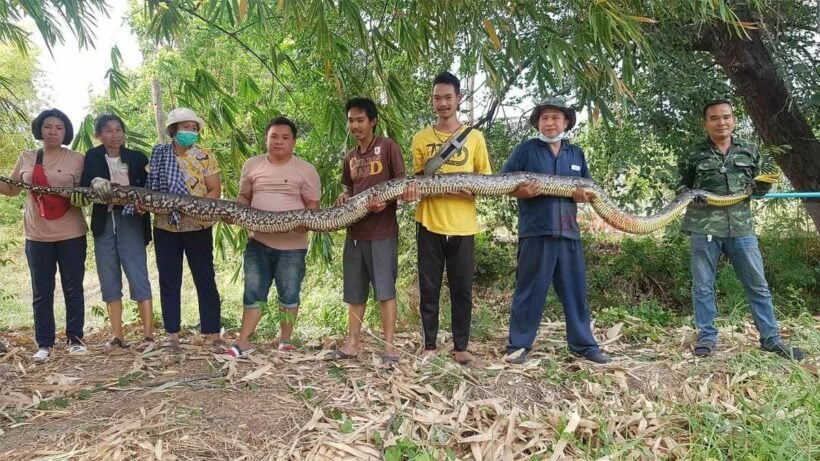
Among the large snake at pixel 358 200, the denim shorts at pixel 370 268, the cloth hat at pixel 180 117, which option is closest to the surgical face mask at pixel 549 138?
the large snake at pixel 358 200

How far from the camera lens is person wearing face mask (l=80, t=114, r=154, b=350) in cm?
437

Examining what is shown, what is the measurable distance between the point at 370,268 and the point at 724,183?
8.80 feet

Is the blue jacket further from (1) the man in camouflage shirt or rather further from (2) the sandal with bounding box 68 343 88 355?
(2) the sandal with bounding box 68 343 88 355

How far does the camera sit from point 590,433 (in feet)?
10.2

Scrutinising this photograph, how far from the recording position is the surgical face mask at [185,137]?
169 inches

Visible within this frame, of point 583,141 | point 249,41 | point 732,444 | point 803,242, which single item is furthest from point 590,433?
point 803,242

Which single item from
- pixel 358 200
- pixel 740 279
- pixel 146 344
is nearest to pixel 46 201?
pixel 146 344

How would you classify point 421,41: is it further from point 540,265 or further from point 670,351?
point 670,351

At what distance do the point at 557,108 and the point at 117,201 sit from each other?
10.8 ft

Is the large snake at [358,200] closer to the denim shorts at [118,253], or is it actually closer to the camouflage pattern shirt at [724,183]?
the camouflage pattern shirt at [724,183]

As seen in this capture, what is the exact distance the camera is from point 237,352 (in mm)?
4188

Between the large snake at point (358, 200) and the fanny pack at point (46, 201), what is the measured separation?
0.28 feet

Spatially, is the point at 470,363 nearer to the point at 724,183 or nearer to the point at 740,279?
the point at 740,279

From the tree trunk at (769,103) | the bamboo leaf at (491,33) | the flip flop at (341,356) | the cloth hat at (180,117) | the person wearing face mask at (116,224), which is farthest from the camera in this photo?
the tree trunk at (769,103)
